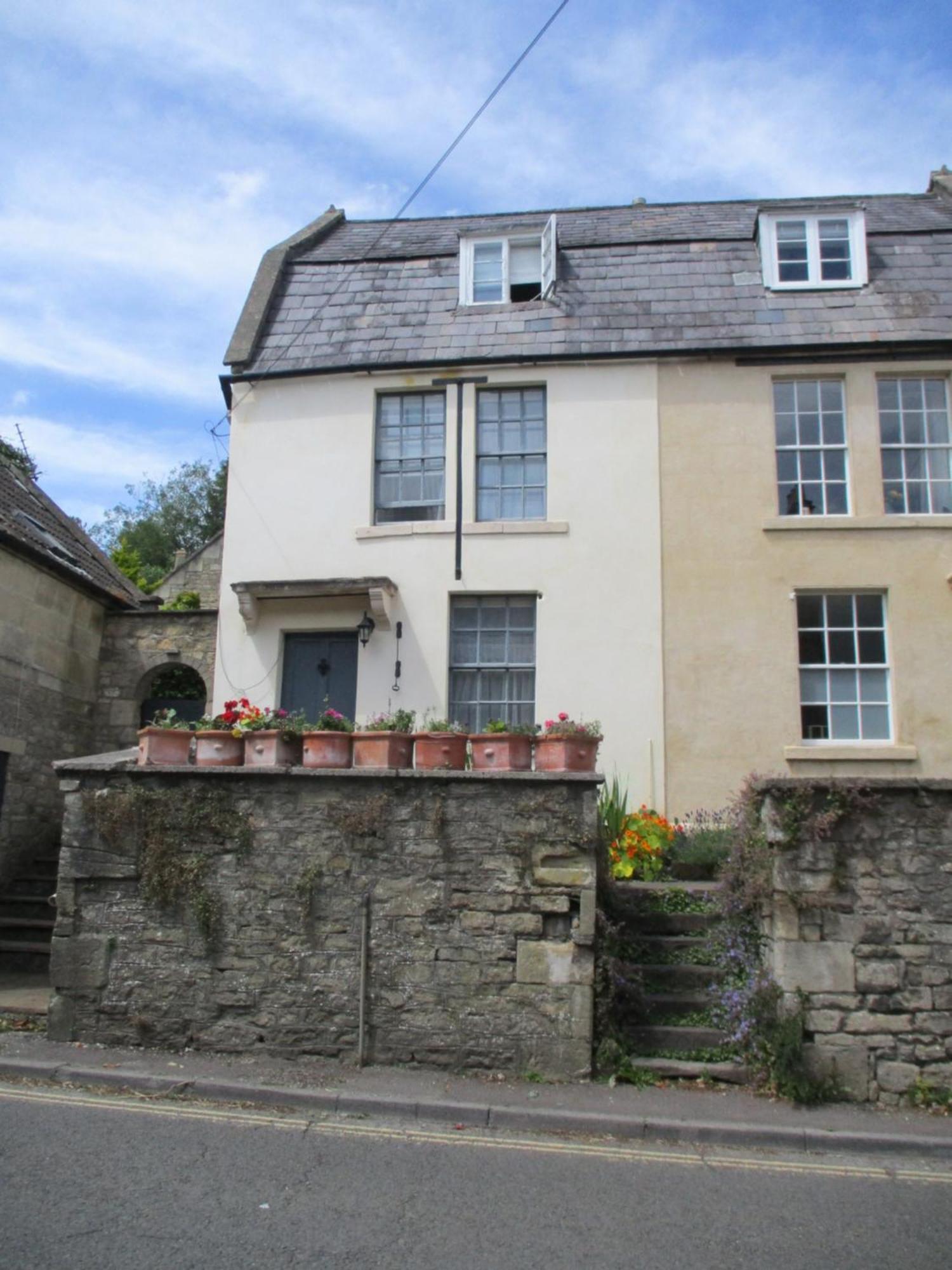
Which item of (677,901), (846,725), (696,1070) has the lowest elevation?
(696,1070)

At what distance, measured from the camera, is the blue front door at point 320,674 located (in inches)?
479

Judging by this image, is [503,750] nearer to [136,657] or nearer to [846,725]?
[846,725]

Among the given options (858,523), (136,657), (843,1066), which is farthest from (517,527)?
(843,1066)

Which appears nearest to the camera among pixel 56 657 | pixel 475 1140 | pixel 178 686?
pixel 475 1140

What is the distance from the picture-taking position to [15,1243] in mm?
4418

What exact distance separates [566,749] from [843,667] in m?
5.46

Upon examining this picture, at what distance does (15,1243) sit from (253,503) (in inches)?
376

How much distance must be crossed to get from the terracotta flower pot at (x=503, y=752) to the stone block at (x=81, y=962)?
3.32 m

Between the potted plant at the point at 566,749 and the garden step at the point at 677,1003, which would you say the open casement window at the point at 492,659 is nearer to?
the potted plant at the point at 566,749

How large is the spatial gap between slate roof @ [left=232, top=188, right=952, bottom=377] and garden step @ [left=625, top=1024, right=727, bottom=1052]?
27.2 ft

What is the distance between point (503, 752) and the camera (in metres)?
7.63

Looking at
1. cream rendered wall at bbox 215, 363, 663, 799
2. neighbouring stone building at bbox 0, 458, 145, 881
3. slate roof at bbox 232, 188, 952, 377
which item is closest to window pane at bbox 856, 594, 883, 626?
cream rendered wall at bbox 215, 363, 663, 799

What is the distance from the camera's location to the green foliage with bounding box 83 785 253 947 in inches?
305

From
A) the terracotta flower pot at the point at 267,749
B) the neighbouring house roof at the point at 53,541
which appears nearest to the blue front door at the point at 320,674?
the neighbouring house roof at the point at 53,541
